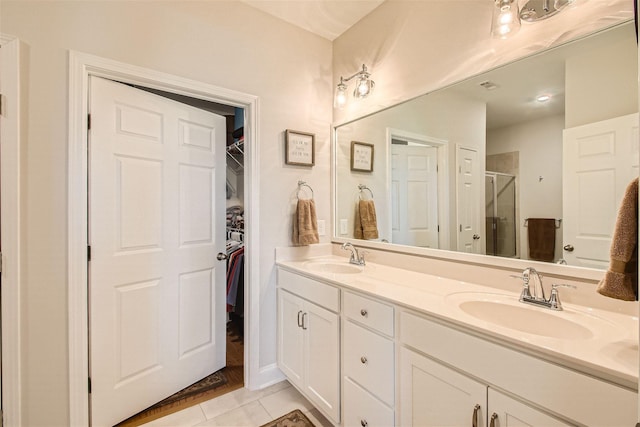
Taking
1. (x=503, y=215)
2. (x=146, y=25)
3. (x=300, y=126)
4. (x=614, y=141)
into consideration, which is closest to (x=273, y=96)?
(x=300, y=126)

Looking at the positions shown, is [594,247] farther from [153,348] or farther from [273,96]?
[153,348]

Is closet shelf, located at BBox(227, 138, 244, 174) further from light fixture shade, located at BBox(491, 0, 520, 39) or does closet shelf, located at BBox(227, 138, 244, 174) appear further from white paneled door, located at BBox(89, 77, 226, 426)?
light fixture shade, located at BBox(491, 0, 520, 39)

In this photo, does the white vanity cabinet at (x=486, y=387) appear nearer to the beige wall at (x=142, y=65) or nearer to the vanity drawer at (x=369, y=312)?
the vanity drawer at (x=369, y=312)

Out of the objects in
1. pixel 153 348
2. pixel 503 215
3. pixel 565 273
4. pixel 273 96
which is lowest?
pixel 153 348

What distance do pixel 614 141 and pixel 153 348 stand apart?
2483 millimetres

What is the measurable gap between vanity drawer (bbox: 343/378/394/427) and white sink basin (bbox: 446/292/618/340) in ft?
1.85

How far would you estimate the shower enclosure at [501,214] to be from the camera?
1336 millimetres

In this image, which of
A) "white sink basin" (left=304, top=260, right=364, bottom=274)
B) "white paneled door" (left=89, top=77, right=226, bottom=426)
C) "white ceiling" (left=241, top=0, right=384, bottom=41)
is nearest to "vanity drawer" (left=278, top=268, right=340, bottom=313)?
"white sink basin" (left=304, top=260, right=364, bottom=274)

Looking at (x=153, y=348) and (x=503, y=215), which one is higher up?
(x=503, y=215)

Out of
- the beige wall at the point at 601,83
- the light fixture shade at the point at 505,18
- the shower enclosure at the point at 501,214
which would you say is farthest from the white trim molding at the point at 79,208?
the beige wall at the point at 601,83

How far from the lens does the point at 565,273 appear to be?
1146mm

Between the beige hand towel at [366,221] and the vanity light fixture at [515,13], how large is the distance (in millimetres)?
1190

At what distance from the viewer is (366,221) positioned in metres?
2.12

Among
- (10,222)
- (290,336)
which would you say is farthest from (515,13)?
(10,222)
